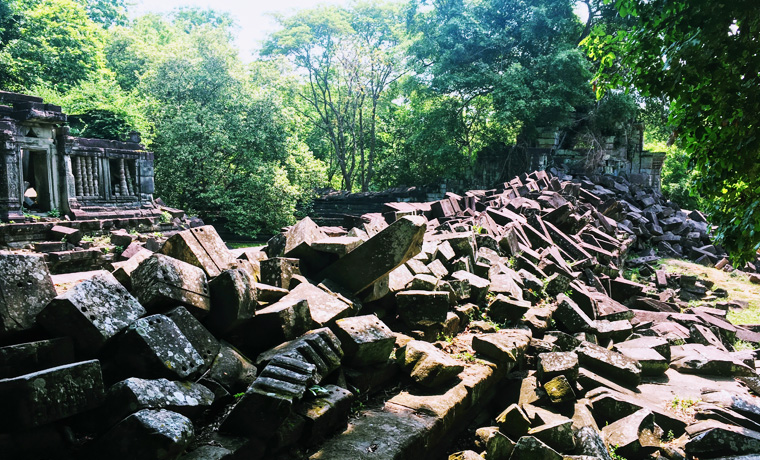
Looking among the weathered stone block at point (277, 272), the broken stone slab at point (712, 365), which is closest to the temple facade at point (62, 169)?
the weathered stone block at point (277, 272)

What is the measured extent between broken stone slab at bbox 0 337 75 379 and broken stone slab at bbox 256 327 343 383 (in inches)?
36.6

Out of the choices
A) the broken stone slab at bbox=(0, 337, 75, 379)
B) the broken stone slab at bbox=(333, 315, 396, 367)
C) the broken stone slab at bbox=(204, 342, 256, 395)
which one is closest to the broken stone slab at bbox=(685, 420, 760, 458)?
the broken stone slab at bbox=(333, 315, 396, 367)

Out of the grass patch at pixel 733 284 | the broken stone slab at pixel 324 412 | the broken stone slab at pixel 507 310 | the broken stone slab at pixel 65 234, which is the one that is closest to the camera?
the broken stone slab at pixel 324 412

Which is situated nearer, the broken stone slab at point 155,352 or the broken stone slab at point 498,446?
the broken stone slab at point 155,352

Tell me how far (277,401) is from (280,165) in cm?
1775

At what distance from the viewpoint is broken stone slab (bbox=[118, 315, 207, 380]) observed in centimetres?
221

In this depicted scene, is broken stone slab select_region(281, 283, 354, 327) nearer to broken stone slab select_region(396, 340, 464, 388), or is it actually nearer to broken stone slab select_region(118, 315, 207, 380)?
broken stone slab select_region(396, 340, 464, 388)

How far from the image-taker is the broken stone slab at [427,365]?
10.4 feet

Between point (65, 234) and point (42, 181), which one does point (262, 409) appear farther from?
point (42, 181)

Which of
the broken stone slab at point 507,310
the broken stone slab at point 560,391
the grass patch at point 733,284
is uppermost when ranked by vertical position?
the broken stone slab at point 507,310

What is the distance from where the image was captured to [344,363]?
307 cm

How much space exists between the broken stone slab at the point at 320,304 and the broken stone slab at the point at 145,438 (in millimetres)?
1226

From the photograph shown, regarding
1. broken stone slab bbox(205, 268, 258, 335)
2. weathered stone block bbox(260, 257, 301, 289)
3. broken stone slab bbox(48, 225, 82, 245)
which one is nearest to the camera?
broken stone slab bbox(205, 268, 258, 335)

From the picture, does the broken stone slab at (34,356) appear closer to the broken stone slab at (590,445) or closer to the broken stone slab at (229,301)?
the broken stone slab at (229,301)
